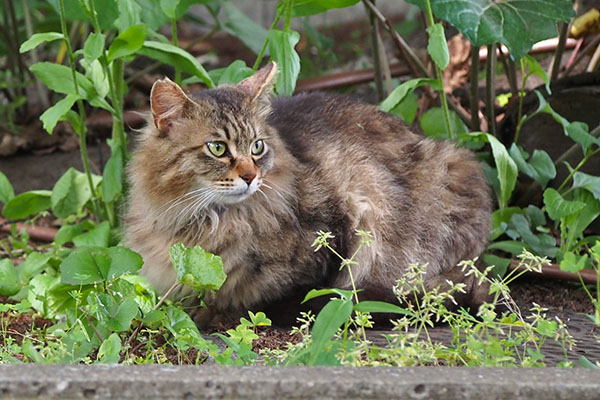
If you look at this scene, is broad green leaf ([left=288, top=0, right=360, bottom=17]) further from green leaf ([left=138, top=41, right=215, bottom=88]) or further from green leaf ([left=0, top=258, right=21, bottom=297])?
green leaf ([left=0, top=258, right=21, bottom=297])

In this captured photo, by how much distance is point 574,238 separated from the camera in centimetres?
348

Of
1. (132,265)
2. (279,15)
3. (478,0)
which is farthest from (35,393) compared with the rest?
(478,0)

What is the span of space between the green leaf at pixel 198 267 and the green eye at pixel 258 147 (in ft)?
1.76

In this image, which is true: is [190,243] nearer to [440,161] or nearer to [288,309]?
[288,309]

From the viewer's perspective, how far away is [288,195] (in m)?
2.92

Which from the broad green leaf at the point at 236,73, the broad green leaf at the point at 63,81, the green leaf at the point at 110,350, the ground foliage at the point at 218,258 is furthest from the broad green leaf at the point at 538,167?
the green leaf at the point at 110,350

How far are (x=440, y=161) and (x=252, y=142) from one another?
86 centimetres

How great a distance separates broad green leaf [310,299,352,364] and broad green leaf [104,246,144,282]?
79 cm

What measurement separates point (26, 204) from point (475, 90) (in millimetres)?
2153

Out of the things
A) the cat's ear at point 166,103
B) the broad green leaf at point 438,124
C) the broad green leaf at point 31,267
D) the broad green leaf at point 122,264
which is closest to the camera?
the broad green leaf at point 122,264

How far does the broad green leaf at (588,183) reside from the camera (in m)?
3.39

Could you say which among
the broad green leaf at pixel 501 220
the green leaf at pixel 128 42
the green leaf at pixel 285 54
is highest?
the green leaf at pixel 128 42

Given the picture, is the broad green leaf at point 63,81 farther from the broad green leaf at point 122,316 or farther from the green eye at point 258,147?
the broad green leaf at point 122,316

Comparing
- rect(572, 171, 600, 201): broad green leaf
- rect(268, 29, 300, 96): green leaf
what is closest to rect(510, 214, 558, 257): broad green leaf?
rect(572, 171, 600, 201): broad green leaf
